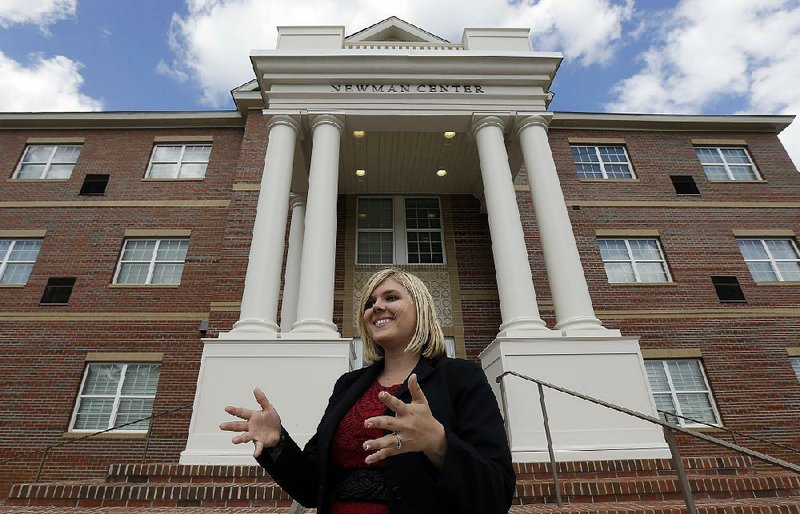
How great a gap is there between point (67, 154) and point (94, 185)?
194cm

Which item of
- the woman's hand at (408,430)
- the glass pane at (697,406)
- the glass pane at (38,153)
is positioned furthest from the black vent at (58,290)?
the glass pane at (697,406)

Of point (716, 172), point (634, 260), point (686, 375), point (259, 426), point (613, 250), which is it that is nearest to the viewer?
point (259, 426)

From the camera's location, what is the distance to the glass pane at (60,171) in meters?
13.4

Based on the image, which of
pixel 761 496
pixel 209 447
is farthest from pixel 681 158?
pixel 209 447

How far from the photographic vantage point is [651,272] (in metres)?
12.3

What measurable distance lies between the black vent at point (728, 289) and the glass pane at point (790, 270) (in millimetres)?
1681

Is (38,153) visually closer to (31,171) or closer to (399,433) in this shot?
(31,171)

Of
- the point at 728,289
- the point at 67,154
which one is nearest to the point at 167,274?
the point at 67,154

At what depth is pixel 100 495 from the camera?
4859 millimetres

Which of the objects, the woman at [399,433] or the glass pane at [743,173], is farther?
the glass pane at [743,173]

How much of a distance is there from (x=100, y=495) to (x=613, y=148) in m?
15.7

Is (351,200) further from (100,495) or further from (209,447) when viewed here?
(100,495)

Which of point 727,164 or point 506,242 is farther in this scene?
point 727,164

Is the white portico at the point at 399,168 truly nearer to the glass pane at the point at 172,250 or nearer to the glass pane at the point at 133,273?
the glass pane at the point at 172,250
